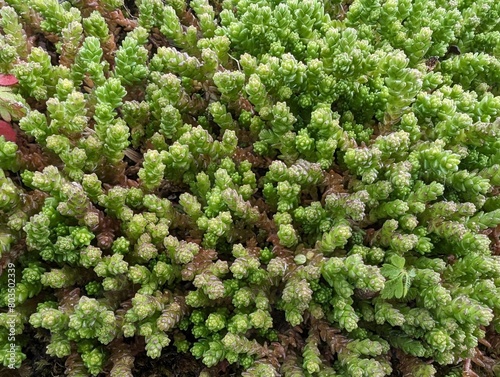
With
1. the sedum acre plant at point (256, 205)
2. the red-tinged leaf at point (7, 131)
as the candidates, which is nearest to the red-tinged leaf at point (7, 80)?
the sedum acre plant at point (256, 205)

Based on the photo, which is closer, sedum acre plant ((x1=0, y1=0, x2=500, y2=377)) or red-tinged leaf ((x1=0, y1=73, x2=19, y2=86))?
sedum acre plant ((x1=0, y1=0, x2=500, y2=377))

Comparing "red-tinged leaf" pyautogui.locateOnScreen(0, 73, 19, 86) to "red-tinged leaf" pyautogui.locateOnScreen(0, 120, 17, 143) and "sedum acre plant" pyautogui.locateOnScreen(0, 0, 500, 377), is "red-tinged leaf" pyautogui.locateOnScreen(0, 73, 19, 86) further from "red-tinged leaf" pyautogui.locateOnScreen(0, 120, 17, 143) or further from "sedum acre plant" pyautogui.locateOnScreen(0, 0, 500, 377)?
"red-tinged leaf" pyautogui.locateOnScreen(0, 120, 17, 143)

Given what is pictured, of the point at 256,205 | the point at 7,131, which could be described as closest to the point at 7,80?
the point at 7,131

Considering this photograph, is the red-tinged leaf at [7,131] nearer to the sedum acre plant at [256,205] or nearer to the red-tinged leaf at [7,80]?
the sedum acre plant at [256,205]

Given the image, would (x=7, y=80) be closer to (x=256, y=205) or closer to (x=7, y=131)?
(x=7, y=131)

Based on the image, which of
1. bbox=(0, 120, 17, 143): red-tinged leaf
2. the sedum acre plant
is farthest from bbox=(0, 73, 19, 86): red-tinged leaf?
bbox=(0, 120, 17, 143): red-tinged leaf
